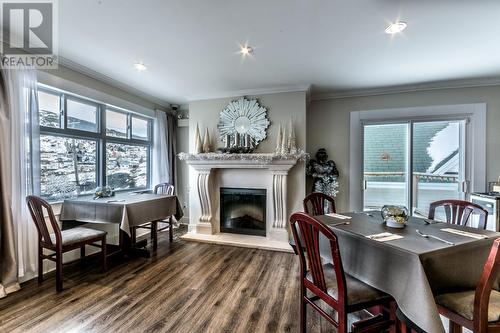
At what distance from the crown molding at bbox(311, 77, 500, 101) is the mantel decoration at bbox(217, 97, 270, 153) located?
1.10 meters

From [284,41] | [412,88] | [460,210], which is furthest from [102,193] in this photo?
[412,88]

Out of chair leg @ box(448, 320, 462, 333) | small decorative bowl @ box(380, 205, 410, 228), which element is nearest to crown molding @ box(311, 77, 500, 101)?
small decorative bowl @ box(380, 205, 410, 228)

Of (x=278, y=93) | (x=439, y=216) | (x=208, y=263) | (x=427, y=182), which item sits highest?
(x=278, y=93)

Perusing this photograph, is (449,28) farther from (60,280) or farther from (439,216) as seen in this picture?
(60,280)

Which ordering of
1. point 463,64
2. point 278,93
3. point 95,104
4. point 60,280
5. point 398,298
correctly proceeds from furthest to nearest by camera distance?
point 278,93 → point 95,104 → point 463,64 → point 60,280 → point 398,298

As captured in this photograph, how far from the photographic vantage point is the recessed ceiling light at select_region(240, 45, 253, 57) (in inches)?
103

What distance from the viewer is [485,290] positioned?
46.5 inches

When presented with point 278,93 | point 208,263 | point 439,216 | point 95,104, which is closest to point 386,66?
point 278,93

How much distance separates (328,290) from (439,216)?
3.31 meters

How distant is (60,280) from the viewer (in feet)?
7.95

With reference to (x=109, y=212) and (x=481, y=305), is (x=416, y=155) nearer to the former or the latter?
(x=481, y=305)

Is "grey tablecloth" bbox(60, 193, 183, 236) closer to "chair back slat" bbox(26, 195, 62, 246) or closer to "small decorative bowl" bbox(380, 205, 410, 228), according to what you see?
"chair back slat" bbox(26, 195, 62, 246)

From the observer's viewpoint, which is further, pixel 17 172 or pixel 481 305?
pixel 17 172

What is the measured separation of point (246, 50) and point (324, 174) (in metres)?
2.34
